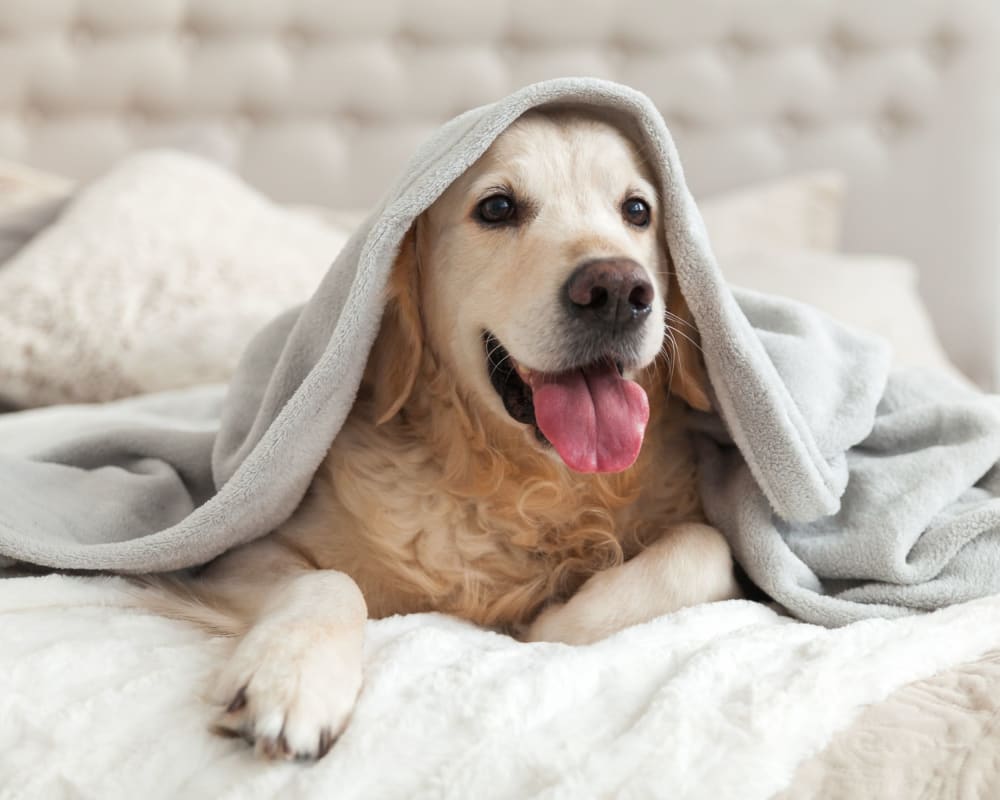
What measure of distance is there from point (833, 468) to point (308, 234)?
1780 millimetres

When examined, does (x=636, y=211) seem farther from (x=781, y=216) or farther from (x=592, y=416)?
(x=781, y=216)

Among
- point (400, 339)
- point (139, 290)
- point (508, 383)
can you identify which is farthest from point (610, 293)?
point (139, 290)

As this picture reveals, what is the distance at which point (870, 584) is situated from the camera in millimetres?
1296

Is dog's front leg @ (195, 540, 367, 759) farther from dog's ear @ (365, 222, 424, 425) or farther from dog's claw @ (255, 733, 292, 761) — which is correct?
dog's ear @ (365, 222, 424, 425)

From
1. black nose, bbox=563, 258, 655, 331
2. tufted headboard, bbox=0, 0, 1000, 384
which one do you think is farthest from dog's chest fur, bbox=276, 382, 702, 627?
tufted headboard, bbox=0, 0, 1000, 384

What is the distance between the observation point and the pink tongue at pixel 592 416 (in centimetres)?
125

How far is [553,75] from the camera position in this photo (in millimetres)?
3396

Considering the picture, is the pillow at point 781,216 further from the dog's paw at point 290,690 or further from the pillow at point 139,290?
the dog's paw at point 290,690

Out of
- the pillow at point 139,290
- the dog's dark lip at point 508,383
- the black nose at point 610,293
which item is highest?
the black nose at point 610,293

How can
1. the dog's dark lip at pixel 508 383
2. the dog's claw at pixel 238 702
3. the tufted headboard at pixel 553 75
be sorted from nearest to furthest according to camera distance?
the dog's claw at pixel 238 702, the dog's dark lip at pixel 508 383, the tufted headboard at pixel 553 75

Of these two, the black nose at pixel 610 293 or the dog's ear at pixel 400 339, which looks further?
the dog's ear at pixel 400 339

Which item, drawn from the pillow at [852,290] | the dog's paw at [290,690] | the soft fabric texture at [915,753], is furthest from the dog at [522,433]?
the pillow at [852,290]

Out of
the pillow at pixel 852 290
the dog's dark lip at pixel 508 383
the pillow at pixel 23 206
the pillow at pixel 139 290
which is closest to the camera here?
the dog's dark lip at pixel 508 383

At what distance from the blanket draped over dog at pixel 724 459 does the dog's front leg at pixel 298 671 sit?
237 mm
